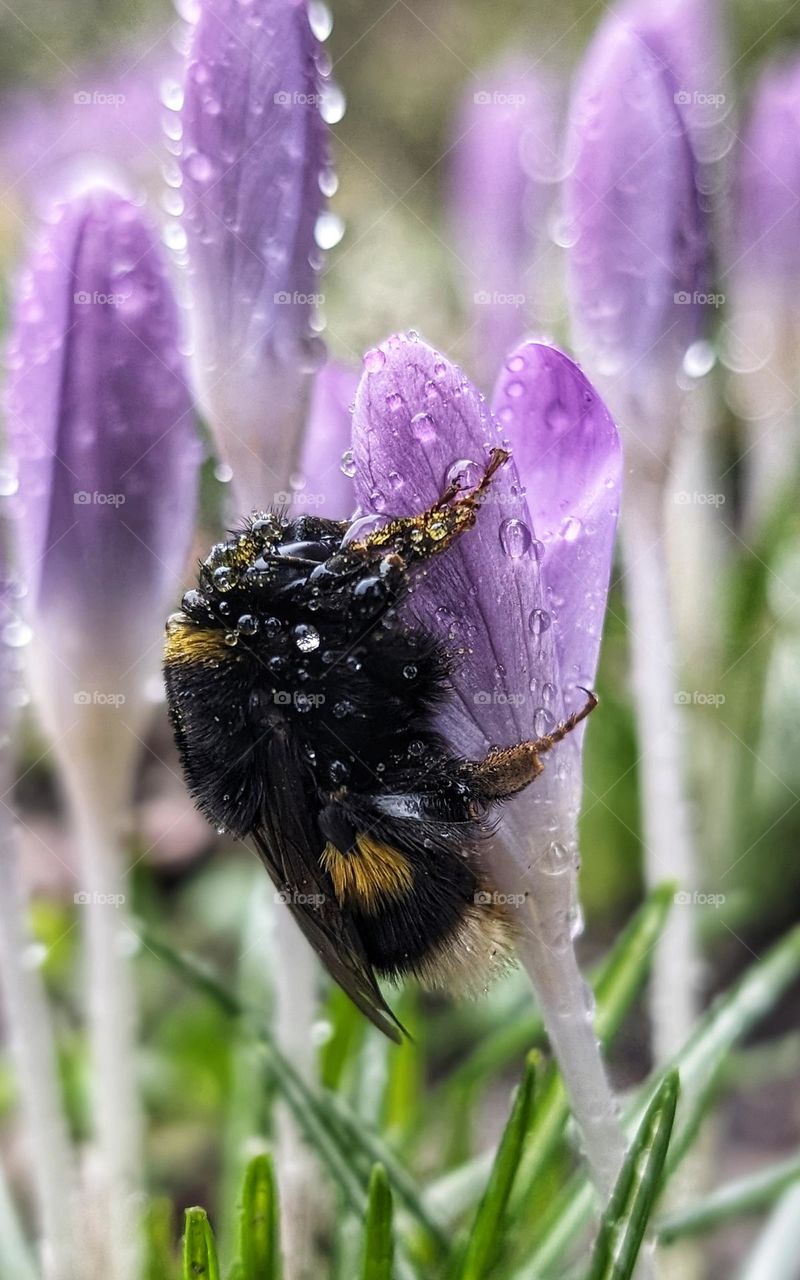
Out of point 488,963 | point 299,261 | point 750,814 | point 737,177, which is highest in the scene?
point 737,177

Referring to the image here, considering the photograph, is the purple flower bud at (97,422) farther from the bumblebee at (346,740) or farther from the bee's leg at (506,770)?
the bee's leg at (506,770)

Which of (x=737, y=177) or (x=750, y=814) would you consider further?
(x=750, y=814)

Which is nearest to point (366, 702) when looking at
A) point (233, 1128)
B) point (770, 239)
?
point (233, 1128)

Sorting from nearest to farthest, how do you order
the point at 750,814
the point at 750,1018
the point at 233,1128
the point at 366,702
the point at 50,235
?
1. the point at 366,702
2. the point at 50,235
3. the point at 750,1018
4. the point at 233,1128
5. the point at 750,814

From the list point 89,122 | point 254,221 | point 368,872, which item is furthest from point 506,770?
point 89,122

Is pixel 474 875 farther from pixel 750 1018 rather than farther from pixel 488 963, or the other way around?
pixel 750 1018

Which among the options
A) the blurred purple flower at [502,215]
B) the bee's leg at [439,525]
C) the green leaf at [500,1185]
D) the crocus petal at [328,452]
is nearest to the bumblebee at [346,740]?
the bee's leg at [439,525]

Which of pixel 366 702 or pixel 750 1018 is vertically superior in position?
pixel 366 702

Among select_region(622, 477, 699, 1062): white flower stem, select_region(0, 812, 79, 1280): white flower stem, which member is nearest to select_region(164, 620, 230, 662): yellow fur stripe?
select_region(0, 812, 79, 1280): white flower stem
